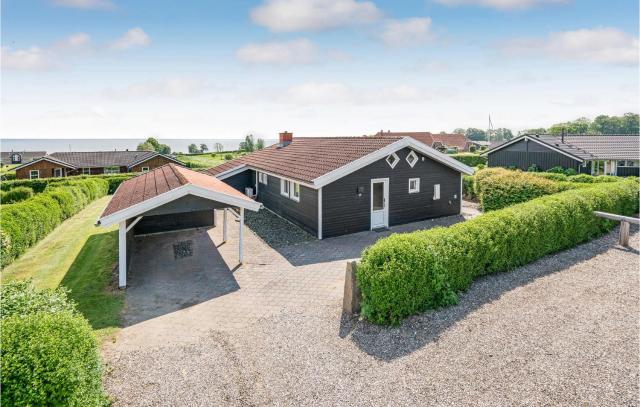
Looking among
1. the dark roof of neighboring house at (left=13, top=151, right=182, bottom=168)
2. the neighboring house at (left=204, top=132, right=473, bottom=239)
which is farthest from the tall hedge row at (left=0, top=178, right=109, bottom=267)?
the dark roof of neighboring house at (left=13, top=151, right=182, bottom=168)

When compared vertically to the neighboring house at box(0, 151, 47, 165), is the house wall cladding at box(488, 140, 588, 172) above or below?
below

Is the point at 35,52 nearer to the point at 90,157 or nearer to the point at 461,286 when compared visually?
the point at 461,286

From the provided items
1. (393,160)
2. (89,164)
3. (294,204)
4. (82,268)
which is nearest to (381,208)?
(393,160)

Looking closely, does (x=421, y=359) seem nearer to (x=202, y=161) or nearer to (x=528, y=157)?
(x=528, y=157)

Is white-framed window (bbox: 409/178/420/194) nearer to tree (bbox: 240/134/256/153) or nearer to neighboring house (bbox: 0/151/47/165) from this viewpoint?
tree (bbox: 240/134/256/153)

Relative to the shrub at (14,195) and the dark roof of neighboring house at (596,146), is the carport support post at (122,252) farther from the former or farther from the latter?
the dark roof of neighboring house at (596,146)

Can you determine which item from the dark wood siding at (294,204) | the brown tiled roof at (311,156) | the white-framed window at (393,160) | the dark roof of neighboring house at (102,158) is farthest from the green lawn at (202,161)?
the white-framed window at (393,160)
